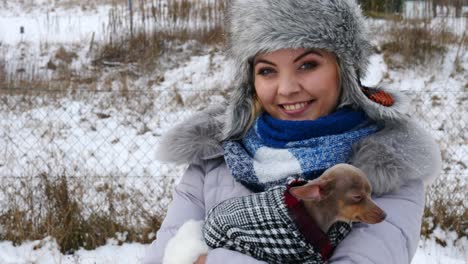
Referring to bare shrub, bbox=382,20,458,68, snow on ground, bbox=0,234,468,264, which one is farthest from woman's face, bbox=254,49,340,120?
bare shrub, bbox=382,20,458,68

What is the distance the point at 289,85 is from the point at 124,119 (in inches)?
218

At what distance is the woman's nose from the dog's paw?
54 cm

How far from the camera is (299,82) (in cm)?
167

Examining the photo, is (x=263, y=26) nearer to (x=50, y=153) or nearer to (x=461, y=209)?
(x=461, y=209)

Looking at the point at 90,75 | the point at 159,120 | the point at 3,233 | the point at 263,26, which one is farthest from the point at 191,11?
the point at 263,26

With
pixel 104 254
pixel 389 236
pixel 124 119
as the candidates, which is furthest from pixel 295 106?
pixel 124 119

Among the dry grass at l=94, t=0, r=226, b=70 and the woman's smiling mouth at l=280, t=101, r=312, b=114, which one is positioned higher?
the woman's smiling mouth at l=280, t=101, r=312, b=114

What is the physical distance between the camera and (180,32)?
10422 mm

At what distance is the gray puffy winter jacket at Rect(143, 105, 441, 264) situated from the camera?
1.50 metres

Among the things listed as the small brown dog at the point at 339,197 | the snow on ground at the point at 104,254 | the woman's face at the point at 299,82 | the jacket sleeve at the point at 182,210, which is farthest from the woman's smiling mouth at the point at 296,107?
the snow on ground at the point at 104,254

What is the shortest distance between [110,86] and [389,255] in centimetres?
746

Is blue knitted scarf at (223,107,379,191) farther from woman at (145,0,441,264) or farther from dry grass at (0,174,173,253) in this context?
dry grass at (0,174,173,253)

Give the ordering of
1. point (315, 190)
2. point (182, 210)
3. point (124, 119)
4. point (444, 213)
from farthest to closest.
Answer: point (124, 119) < point (444, 213) < point (182, 210) < point (315, 190)

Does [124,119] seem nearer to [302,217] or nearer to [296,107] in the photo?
[296,107]
